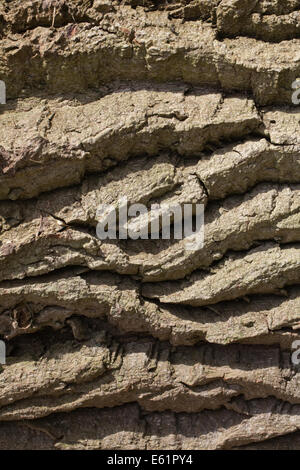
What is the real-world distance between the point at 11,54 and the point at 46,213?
80cm

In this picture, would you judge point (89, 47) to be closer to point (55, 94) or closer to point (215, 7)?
point (55, 94)

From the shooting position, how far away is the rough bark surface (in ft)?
7.71

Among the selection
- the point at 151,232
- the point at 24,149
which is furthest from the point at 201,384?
the point at 24,149

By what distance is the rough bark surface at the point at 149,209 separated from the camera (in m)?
2.35

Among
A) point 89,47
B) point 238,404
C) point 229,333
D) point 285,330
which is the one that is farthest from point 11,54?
point 238,404

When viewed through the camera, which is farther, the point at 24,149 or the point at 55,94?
the point at 55,94

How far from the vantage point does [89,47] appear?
2361 millimetres

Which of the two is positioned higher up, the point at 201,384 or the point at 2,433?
the point at 201,384

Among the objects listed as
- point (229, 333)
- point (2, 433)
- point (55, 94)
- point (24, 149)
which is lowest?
point (2, 433)

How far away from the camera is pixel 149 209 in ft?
7.75

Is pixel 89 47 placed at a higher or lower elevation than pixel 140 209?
higher

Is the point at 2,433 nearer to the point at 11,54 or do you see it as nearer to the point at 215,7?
the point at 11,54

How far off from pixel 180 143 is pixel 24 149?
755mm

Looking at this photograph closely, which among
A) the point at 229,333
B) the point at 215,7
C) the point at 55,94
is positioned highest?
the point at 215,7
